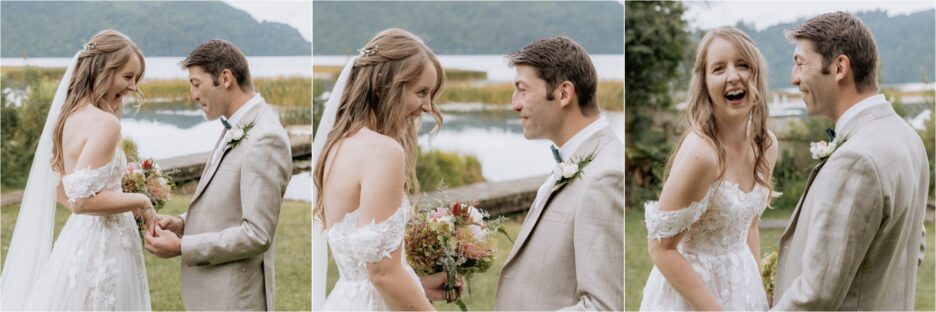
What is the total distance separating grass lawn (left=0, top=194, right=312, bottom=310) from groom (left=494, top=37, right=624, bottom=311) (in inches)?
52.0

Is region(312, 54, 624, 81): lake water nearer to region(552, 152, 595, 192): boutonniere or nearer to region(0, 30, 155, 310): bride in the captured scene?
region(0, 30, 155, 310): bride

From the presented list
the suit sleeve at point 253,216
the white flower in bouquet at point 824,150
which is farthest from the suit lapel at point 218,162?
the white flower in bouquet at point 824,150

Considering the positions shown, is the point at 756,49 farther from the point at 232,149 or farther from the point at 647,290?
the point at 232,149

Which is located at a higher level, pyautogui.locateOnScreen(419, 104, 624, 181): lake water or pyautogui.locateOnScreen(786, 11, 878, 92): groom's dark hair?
pyautogui.locateOnScreen(786, 11, 878, 92): groom's dark hair

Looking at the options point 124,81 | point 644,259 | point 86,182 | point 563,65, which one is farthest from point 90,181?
point 644,259

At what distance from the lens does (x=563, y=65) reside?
380 cm

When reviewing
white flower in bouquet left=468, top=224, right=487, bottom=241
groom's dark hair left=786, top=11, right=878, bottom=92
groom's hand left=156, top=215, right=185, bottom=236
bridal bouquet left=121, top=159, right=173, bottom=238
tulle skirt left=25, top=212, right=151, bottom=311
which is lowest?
tulle skirt left=25, top=212, right=151, bottom=311

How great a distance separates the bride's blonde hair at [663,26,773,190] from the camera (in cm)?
365

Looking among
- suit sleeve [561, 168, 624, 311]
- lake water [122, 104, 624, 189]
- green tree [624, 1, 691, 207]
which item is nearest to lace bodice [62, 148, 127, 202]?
lake water [122, 104, 624, 189]

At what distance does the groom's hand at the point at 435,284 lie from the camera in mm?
3807

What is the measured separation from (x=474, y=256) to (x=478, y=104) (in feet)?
6.28

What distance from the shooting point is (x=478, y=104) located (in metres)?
5.62

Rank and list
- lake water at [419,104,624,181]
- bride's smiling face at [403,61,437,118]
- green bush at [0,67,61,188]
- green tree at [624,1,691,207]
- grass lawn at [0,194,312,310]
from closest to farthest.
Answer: bride's smiling face at [403,61,437,118], grass lawn at [0,194,312,310], green bush at [0,67,61,188], lake water at [419,104,624,181], green tree at [624,1,691,207]

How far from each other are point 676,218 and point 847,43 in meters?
0.80
